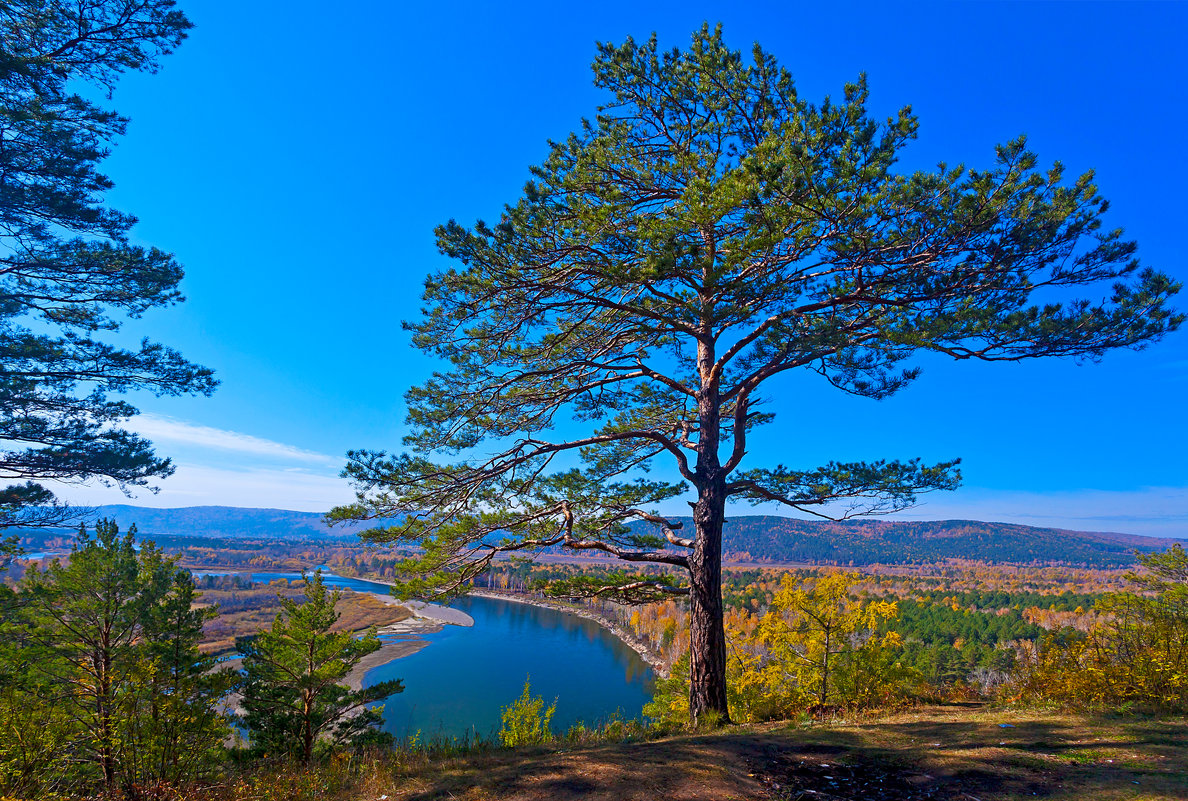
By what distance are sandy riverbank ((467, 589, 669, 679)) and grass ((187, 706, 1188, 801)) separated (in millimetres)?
21983

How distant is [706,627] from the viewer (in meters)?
6.75

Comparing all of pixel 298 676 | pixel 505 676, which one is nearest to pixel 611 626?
pixel 505 676

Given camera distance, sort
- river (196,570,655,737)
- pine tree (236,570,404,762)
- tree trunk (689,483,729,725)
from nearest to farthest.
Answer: tree trunk (689,483,729,725) < pine tree (236,570,404,762) < river (196,570,655,737)

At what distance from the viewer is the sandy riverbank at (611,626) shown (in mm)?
53525

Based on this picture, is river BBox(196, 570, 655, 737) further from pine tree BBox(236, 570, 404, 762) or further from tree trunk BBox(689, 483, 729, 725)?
tree trunk BBox(689, 483, 729, 725)

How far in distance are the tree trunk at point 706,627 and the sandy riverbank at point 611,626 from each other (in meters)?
20.3

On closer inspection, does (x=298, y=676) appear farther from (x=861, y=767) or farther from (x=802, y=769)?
(x=861, y=767)

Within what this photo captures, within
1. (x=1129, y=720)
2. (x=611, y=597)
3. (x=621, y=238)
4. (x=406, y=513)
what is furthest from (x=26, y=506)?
(x=1129, y=720)

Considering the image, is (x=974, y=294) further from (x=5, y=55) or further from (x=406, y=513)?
(x=5, y=55)

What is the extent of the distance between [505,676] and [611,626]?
38413 millimetres

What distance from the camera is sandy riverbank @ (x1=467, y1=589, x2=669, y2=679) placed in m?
53.5

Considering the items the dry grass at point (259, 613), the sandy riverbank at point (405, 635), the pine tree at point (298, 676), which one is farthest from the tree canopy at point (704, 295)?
the dry grass at point (259, 613)

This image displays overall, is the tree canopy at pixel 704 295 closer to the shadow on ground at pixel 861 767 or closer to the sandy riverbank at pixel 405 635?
the shadow on ground at pixel 861 767

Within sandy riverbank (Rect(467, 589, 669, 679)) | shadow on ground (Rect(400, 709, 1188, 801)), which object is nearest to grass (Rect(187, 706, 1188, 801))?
shadow on ground (Rect(400, 709, 1188, 801))
